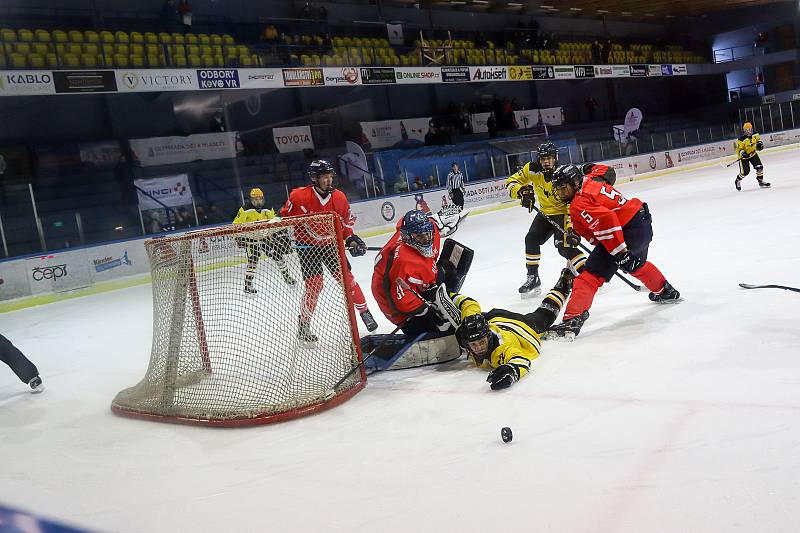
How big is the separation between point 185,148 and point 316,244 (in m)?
12.5

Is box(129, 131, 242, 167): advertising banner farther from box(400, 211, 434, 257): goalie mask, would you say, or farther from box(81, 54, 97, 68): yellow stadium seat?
box(400, 211, 434, 257): goalie mask

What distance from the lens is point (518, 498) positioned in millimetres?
2268

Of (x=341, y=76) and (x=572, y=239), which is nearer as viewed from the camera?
(x=572, y=239)

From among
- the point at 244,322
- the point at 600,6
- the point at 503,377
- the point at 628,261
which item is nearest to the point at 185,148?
the point at 244,322

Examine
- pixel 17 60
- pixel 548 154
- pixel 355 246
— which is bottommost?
pixel 355 246

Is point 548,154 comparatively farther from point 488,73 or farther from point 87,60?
point 488,73

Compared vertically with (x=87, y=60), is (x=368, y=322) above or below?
below

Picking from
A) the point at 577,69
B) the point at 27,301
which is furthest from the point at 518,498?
the point at 577,69

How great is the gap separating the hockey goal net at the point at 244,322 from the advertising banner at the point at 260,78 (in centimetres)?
1151

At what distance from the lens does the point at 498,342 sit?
3680mm

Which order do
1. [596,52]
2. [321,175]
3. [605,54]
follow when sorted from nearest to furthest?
[321,175], [596,52], [605,54]

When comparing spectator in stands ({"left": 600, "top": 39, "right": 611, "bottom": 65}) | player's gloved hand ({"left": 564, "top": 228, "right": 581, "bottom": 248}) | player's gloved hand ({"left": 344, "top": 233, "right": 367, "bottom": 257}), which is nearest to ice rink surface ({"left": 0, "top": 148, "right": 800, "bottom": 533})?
player's gloved hand ({"left": 564, "top": 228, "right": 581, "bottom": 248})

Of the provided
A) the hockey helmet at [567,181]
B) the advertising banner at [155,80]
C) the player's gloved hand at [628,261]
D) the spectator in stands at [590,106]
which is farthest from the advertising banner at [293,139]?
the player's gloved hand at [628,261]

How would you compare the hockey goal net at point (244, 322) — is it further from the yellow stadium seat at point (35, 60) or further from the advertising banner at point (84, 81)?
the yellow stadium seat at point (35, 60)
